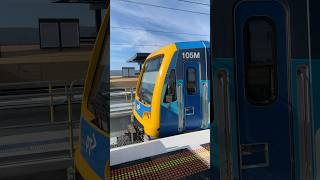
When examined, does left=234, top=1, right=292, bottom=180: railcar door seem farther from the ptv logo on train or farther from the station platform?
the ptv logo on train

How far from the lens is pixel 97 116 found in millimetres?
1756

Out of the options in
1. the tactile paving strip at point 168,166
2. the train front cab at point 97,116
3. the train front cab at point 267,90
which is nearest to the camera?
the train front cab at point 97,116

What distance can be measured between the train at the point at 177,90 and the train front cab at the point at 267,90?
4523mm

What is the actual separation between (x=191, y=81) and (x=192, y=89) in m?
0.17

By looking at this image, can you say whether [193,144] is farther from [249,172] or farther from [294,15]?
[294,15]

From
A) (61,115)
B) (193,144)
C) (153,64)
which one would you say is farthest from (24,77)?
(193,144)

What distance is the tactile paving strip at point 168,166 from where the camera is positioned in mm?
2468

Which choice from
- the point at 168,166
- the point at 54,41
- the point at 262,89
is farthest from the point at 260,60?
the point at 54,41

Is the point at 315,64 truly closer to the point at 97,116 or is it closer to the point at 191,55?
the point at 97,116

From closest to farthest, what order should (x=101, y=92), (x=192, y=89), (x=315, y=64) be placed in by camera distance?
(x=101, y=92)
(x=315, y=64)
(x=192, y=89)

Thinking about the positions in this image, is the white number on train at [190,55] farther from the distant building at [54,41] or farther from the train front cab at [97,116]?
the train front cab at [97,116]

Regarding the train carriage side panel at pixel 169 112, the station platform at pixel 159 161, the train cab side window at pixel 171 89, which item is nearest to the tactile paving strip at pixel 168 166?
the station platform at pixel 159 161

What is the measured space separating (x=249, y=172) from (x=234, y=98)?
0.44m

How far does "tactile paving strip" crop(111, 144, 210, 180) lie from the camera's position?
2.47m
